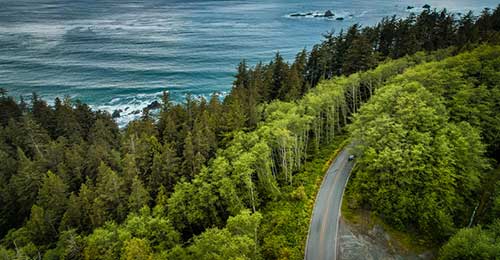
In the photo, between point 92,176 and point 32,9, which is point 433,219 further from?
point 32,9

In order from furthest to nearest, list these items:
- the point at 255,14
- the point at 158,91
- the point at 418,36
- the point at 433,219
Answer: the point at 255,14
the point at 158,91
the point at 418,36
the point at 433,219

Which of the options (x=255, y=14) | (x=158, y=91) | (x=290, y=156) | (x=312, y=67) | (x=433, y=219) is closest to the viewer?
(x=433, y=219)

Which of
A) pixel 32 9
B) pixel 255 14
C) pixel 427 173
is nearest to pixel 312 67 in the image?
pixel 427 173

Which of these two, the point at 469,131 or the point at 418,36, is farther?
the point at 418,36

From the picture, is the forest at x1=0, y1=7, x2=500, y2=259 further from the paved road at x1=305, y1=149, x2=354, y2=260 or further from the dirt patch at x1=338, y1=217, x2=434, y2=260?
the dirt patch at x1=338, y1=217, x2=434, y2=260

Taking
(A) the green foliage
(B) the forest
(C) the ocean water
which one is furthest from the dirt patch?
(C) the ocean water

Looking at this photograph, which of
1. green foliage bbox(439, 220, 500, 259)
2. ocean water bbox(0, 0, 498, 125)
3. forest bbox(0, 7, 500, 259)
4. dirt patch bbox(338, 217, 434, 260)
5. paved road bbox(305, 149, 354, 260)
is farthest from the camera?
ocean water bbox(0, 0, 498, 125)

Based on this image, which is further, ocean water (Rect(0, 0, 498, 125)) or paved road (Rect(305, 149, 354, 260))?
ocean water (Rect(0, 0, 498, 125))

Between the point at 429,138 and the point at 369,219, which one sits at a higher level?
the point at 429,138
